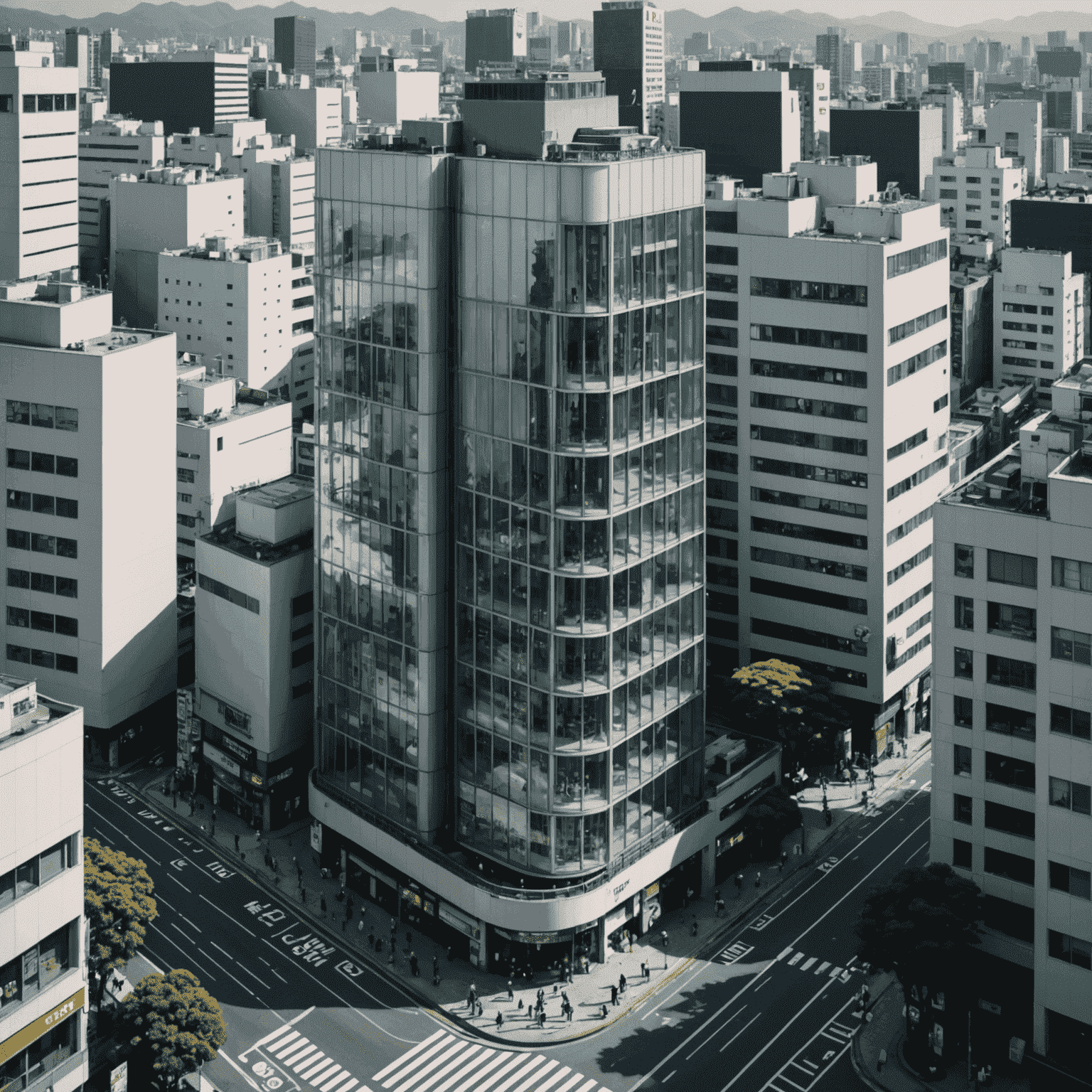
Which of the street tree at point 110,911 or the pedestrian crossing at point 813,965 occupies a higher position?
the street tree at point 110,911

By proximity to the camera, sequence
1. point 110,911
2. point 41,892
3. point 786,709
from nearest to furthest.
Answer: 1. point 41,892
2. point 110,911
3. point 786,709

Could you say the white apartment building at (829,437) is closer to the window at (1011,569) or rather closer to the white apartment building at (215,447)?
the window at (1011,569)

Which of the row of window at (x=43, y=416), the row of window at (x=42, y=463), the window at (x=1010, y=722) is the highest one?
the row of window at (x=43, y=416)

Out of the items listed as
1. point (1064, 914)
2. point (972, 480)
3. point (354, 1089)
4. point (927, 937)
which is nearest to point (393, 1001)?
point (354, 1089)

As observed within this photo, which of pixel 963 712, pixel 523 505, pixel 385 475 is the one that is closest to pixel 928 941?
pixel 963 712

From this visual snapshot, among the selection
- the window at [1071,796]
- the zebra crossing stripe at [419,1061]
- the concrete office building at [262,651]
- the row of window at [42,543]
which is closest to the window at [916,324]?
the concrete office building at [262,651]

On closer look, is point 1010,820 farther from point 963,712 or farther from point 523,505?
point 523,505

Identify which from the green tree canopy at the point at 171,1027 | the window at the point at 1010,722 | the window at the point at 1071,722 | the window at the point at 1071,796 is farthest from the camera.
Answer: the window at the point at 1010,722
